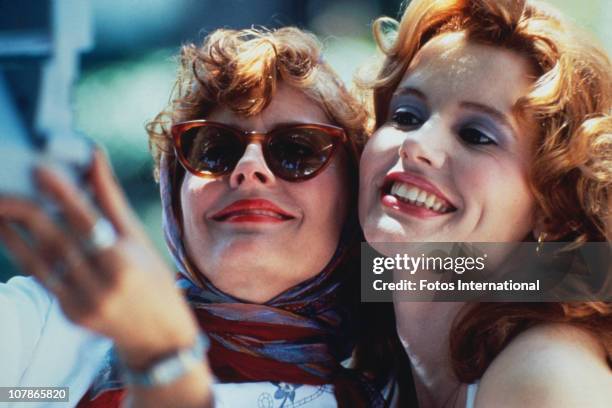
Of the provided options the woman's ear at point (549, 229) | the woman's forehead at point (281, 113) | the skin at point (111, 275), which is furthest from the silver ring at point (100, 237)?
the woman's ear at point (549, 229)

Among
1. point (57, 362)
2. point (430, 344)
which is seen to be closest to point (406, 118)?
point (430, 344)

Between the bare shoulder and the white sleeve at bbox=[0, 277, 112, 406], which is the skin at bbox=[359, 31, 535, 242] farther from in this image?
the white sleeve at bbox=[0, 277, 112, 406]

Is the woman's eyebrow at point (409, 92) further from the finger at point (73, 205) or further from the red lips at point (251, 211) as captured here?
the finger at point (73, 205)

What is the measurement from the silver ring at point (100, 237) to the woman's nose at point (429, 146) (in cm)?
47

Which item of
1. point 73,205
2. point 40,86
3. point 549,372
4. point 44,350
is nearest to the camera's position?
point 73,205

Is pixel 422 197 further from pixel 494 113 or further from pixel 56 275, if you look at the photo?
pixel 56 275

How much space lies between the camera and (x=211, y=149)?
1.22 meters

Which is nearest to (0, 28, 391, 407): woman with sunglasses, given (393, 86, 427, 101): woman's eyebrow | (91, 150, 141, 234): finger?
(393, 86, 427, 101): woman's eyebrow

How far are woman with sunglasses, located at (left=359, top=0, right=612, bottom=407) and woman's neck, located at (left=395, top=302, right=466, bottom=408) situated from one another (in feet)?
0.08

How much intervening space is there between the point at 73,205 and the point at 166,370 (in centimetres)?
20

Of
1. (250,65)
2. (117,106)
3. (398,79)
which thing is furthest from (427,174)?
(117,106)

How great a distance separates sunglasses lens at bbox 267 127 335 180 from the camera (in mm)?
1210

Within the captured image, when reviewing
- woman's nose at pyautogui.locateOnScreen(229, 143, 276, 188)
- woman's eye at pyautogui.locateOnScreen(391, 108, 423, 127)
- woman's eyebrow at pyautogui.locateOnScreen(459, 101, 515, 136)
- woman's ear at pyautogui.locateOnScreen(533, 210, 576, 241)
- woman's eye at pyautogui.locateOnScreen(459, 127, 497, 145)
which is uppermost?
woman's eye at pyautogui.locateOnScreen(391, 108, 423, 127)

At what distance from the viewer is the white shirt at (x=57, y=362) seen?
1165mm
